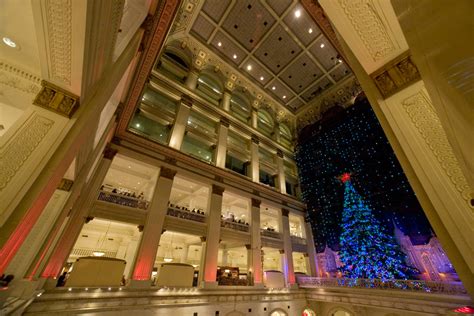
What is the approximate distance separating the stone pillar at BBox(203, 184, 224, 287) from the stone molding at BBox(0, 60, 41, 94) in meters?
7.96

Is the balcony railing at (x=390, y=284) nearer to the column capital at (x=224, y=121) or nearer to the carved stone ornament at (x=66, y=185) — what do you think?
the column capital at (x=224, y=121)

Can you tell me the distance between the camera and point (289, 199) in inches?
576

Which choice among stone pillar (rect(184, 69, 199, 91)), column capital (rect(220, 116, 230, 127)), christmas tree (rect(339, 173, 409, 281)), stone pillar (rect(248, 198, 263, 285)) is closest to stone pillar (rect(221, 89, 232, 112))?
column capital (rect(220, 116, 230, 127))

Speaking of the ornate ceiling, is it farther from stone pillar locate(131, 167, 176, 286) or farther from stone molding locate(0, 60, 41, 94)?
stone molding locate(0, 60, 41, 94)

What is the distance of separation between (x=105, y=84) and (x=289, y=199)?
13796mm

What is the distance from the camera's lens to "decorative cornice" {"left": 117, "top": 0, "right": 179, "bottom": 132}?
5352mm

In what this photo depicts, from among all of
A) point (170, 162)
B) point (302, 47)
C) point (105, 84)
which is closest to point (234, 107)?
point (302, 47)

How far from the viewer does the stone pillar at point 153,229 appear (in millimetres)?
7180

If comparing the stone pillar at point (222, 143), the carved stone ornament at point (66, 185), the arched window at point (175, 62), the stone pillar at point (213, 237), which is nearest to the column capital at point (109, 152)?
the carved stone ornament at point (66, 185)

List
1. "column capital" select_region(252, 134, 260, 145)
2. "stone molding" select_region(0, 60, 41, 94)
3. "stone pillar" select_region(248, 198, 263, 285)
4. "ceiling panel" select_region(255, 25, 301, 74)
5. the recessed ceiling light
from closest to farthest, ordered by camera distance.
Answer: the recessed ceiling light
"stone molding" select_region(0, 60, 41, 94)
"stone pillar" select_region(248, 198, 263, 285)
"ceiling panel" select_region(255, 25, 301, 74)
"column capital" select_region(252, 134, 260, 145)

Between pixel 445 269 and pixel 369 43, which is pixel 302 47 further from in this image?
pixel 445 269

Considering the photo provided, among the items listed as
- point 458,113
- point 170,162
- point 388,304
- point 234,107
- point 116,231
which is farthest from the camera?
point 234,107

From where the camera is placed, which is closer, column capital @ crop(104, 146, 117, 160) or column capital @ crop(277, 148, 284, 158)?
column capital @ crop(104, 146, 117, 160)

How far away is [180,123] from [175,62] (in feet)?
16.0
